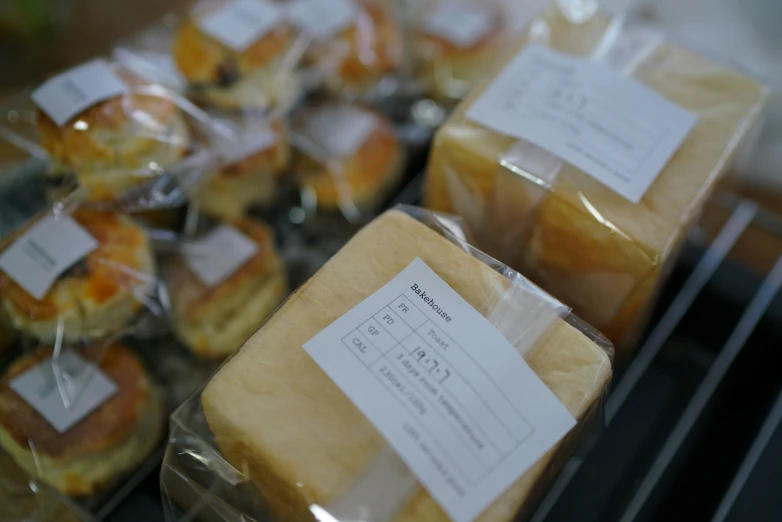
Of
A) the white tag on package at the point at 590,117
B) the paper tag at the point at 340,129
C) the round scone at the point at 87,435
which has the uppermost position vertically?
the white tag on package at the point at 590,117

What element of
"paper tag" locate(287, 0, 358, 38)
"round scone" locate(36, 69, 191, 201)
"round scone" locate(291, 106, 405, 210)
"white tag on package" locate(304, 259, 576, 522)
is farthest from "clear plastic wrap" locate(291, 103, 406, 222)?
"white tag on package" locate(304, 259, 576, 522)

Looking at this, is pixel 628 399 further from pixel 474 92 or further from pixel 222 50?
pixel 222 50

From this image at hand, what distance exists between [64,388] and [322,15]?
62 cm

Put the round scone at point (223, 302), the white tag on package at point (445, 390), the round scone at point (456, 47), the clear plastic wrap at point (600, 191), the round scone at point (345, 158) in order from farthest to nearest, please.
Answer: the round scone at point (456, 47)
the round scone at point (345, 158)
the round scone at point (223, 302)
the clear plastic wrap at point (600, 191)
the white tag on package at point (445, 390)

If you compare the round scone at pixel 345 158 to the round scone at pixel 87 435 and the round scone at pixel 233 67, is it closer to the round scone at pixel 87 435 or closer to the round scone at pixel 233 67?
the round scone at pixel 233 67

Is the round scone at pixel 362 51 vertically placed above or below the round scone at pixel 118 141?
below

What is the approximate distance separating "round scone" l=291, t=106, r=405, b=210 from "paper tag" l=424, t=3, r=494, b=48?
203 millimetres

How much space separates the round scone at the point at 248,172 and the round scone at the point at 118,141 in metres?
0.10

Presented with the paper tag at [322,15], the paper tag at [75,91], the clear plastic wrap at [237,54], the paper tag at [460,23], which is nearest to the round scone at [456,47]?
the paper tag at [460,23]

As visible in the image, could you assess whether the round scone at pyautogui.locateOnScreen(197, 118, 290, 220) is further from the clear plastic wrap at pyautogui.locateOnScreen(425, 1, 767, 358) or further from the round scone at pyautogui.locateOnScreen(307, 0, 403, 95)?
the clear plastic wrap at pyautogui.locateOnScreen(425, 1, 767, 358)

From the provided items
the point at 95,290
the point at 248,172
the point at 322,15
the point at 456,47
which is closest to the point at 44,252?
the point at 95,290

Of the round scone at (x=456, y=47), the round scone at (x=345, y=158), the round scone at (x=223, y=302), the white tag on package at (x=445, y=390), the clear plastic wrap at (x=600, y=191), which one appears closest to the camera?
the white tag on package at (x=445, y=390)

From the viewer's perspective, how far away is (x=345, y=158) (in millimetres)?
890

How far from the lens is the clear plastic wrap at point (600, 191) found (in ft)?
1.78
